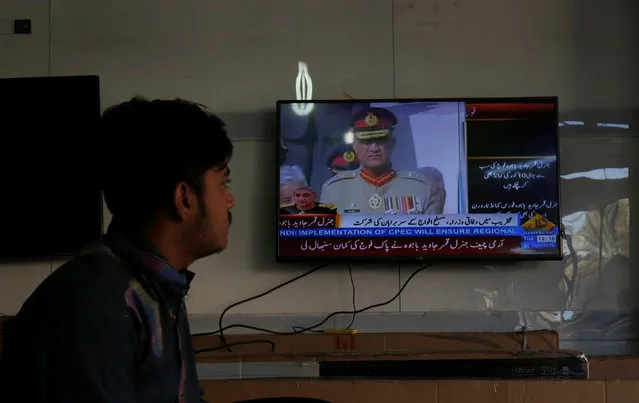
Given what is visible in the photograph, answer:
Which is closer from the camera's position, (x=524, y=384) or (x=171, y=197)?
(x=171, y=197)

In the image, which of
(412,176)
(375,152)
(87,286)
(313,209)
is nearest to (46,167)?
(313,209)

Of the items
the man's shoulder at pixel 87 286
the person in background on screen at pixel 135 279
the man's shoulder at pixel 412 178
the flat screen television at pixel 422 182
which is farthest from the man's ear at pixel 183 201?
the man's shoulder at pixel 412 178

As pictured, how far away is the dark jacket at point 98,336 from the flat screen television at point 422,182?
1446 mm

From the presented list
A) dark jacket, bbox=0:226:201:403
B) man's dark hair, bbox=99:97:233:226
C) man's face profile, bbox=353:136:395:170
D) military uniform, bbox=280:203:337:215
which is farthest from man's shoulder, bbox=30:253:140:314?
man's face profile, bbox=353:136:395:170

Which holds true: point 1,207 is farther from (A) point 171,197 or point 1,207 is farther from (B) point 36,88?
(A) point 171,197

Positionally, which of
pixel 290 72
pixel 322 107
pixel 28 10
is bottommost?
pixel 322 107

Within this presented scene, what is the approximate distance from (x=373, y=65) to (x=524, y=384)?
1.37 meters

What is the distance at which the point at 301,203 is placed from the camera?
8.32ft

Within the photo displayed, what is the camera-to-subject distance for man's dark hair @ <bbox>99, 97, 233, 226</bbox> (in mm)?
1099

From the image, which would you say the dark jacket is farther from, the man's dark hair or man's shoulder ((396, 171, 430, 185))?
man's shoulder ((396, 171, 430, 185))

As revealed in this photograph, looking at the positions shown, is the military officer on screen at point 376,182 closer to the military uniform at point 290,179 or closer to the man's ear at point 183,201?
the military uniform at point 290,179

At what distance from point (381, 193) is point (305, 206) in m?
0.30

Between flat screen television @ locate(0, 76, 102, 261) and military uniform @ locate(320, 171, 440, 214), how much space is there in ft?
3.11

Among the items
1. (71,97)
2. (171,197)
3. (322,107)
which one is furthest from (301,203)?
(171,197)
